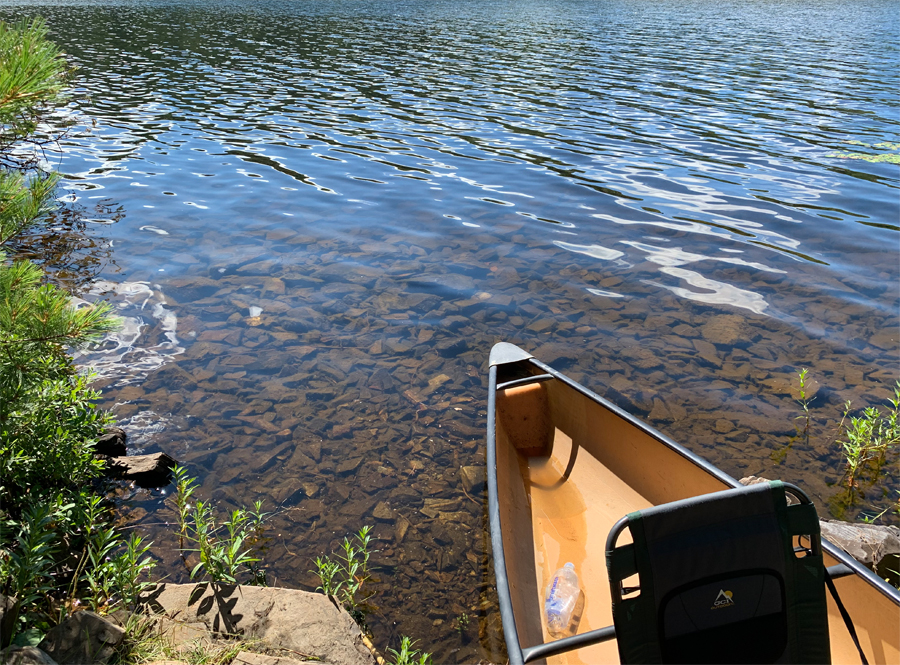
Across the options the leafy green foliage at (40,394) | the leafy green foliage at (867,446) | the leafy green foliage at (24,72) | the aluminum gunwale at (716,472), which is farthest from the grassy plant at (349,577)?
the leafy green foliage at (867,446)

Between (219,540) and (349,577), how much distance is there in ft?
3.58

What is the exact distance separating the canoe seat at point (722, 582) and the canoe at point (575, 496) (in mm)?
439

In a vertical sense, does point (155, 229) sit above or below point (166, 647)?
above

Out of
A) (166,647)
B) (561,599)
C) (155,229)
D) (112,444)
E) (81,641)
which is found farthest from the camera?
(155,229)

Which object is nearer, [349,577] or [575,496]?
[349,577]

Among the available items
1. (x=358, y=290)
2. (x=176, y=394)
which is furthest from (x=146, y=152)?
(x=176, y=394)

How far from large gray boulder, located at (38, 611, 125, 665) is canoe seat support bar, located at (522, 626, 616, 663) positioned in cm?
218

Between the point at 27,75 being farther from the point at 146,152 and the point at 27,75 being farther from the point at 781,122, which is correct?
the point at 781,122

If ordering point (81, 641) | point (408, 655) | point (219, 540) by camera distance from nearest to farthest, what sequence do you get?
point (81, 641) → point (408, 655) → point (219, 540)

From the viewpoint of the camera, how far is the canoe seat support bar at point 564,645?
3.34 metres

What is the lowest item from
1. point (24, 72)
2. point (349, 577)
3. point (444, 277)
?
point (349, 577)

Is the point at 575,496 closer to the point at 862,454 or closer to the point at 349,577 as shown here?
the point at 349,577

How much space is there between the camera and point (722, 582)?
10.4 feet

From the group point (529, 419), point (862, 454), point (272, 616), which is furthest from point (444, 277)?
point (272, 616)
